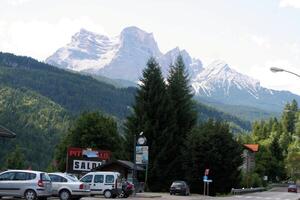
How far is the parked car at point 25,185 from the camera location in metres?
27.8

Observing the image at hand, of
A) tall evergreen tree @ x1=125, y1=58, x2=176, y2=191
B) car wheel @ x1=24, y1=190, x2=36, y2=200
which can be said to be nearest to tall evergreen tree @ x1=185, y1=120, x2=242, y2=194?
tall evergreen tree @ x1=125, y1=58, x2=176, y2=191

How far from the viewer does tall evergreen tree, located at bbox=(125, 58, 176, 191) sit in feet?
216

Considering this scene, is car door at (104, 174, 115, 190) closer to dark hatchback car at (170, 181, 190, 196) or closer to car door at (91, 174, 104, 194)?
car door at (91, 174, 104, 194)

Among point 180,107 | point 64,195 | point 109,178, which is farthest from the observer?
Answer: point 180,107

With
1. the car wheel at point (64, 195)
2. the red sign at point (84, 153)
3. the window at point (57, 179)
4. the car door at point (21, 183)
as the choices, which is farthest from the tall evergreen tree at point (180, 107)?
the car door at point (21, 183)

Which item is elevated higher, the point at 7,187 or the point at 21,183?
the point at 21,183

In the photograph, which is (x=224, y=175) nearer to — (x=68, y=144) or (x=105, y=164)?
(x=105, y=164)

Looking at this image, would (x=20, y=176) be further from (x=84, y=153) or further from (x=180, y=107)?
(x=180, y=107)

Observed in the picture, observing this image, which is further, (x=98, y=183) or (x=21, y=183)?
(x=98, y=183)

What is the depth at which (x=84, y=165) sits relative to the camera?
48062mm

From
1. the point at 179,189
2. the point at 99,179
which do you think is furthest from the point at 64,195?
the point at 179,189

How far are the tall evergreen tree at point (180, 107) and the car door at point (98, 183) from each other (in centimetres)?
2850

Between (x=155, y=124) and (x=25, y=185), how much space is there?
130ft

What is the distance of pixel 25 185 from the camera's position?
27828mm
